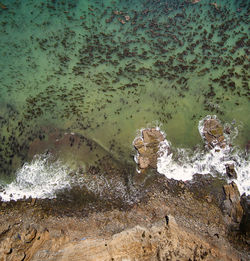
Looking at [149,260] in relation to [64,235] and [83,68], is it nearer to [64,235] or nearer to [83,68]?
[64,235]

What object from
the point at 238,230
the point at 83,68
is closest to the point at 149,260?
the point at 238,230

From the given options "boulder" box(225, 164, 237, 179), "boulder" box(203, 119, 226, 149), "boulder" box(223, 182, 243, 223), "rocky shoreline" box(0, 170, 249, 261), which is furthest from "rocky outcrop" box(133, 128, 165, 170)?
"boulder" box(223, 182, 243, 223)

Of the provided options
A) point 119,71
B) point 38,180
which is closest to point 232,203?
point 119,71

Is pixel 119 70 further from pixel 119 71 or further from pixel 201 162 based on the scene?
pixel 201 162

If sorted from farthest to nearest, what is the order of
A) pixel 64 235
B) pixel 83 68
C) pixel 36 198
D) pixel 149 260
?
1. pixel 83 68
2. pixel 36 198
3. pixel 64 235
4. pixel 149 260

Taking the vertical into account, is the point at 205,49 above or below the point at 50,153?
above

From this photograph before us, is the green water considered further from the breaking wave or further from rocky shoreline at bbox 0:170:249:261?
rocky shoreline at bbox 0:170:249:261
